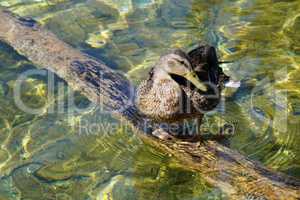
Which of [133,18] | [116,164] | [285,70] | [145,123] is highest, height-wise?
[133,18]

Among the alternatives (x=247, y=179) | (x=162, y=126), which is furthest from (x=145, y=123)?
(x=247, y=179)

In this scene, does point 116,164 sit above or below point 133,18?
below

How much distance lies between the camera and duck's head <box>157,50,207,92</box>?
12.8 feet

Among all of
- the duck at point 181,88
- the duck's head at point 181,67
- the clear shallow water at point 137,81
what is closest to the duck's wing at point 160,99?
the duck at point 181,88

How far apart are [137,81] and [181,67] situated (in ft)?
6.36

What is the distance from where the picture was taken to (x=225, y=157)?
13.6ft

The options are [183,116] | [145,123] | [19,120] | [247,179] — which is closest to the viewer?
[247,179]

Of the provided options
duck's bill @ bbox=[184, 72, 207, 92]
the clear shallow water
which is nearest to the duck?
duck's bill @ bbox=[184, 72, 207, 92]

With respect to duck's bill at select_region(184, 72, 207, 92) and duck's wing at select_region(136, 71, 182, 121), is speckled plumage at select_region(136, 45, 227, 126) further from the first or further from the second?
duck's bill at select_region(184, 72, 207, 92)

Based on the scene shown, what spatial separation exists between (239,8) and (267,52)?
1.43m

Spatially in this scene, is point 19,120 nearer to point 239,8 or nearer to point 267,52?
point 267,52

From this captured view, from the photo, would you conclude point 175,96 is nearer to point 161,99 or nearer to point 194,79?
point 161,99

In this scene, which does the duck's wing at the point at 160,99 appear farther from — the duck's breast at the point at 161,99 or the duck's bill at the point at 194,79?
the duck's bill at the point at 194,79

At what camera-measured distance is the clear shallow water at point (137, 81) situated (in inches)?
177
